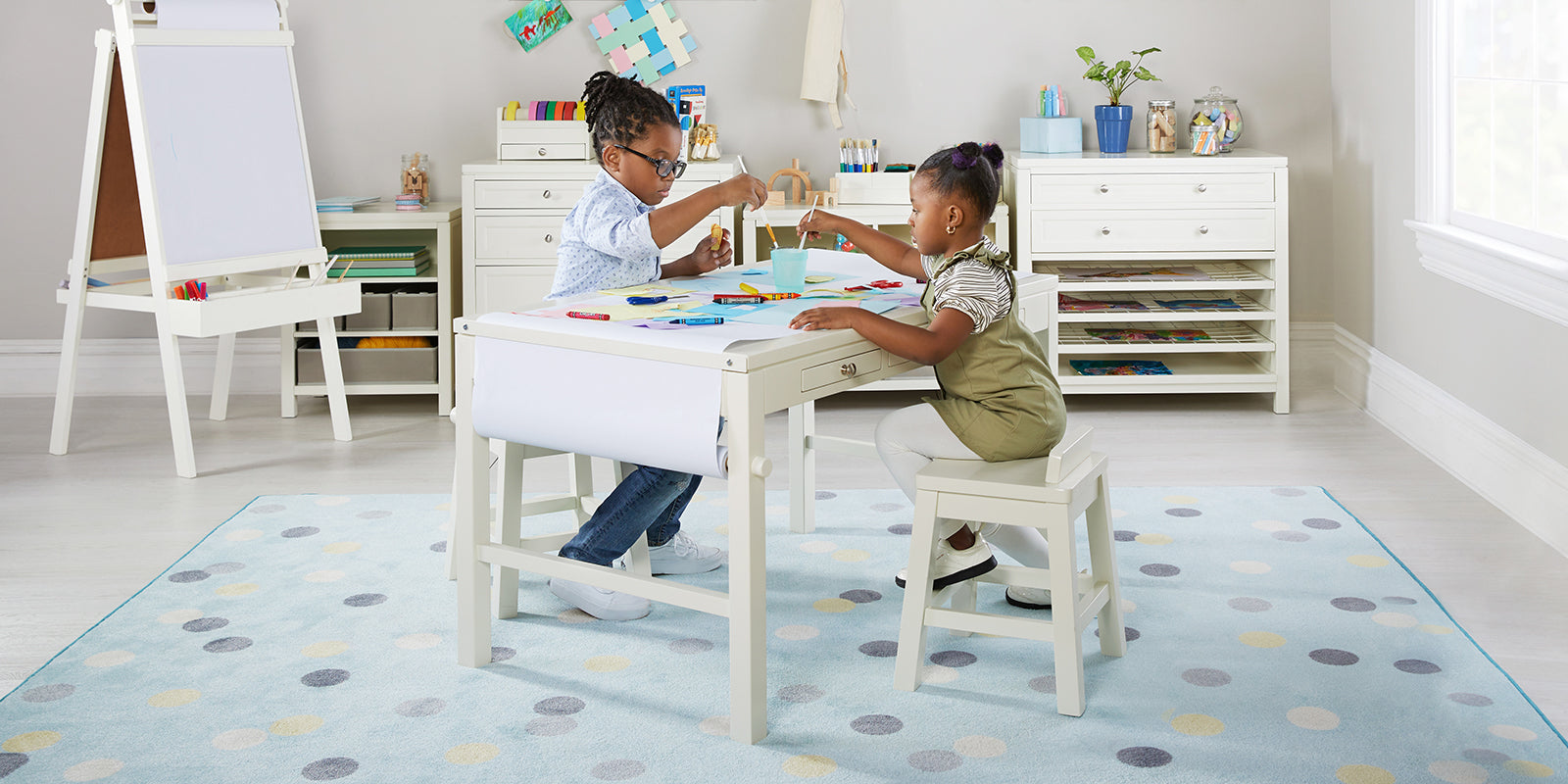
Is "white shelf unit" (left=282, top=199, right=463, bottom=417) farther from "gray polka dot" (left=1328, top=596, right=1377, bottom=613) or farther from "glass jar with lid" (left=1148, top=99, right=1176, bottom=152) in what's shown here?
"gray polka dot" (left=1328, top=596, right=1377, bottom=613)

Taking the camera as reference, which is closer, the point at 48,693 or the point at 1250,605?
the point at 48,693

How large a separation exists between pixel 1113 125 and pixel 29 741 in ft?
11.8

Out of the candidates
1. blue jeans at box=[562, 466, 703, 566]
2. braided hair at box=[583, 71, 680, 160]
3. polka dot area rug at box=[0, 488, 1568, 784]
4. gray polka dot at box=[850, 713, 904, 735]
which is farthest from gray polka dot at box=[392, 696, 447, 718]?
braided hair at box=[583, 71, 680, 160]

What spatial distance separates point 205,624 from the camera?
104 inches

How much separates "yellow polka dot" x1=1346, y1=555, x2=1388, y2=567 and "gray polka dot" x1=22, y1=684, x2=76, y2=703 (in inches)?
98.7

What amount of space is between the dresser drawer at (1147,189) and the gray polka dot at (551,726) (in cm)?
264

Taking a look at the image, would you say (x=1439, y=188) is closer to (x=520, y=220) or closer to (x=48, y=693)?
(x=520, y=220)

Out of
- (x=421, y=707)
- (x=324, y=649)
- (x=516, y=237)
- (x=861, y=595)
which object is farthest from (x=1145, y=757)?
(x=516, y=237)

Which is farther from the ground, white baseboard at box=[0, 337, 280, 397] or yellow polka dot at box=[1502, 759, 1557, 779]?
white baseboard at box=[0, 337, 280, 397]

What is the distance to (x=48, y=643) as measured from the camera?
2.55 m

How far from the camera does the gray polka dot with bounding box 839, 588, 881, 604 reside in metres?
2.75

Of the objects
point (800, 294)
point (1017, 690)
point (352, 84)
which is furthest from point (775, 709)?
point (352, 84)

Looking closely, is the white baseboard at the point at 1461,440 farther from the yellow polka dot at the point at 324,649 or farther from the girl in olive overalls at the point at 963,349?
the yellow polka dot at the point at 324,649

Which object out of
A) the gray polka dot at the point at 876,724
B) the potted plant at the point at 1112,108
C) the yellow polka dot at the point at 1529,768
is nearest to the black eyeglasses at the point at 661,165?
the gray polka dot at the point at 876,724
